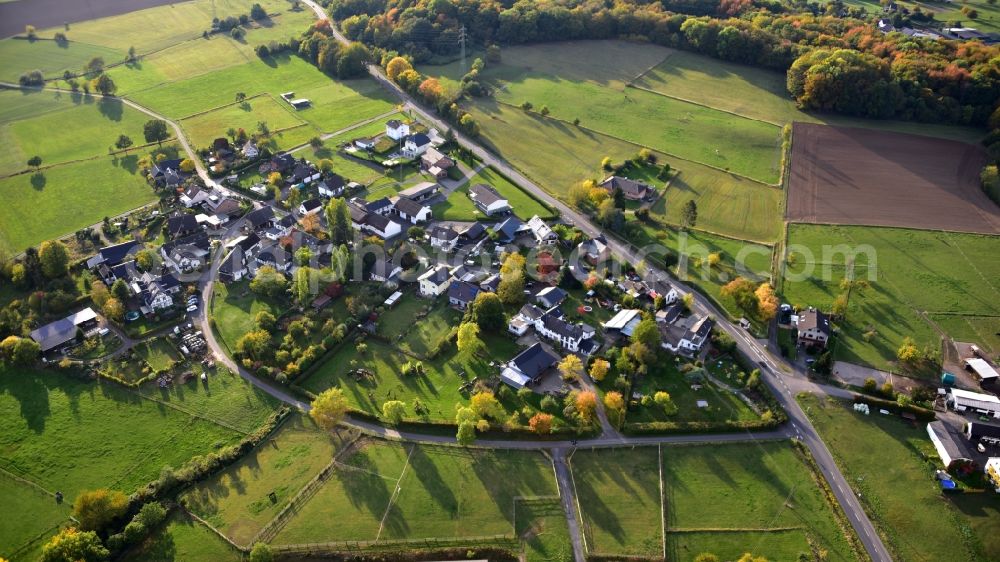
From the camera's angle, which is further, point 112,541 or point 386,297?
point 386,297

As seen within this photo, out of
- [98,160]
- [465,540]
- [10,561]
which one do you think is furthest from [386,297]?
[98,160]

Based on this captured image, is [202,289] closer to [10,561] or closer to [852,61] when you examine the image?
[10,561]

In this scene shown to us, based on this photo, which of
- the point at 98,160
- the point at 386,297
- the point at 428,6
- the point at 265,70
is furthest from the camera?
the point at 428,6

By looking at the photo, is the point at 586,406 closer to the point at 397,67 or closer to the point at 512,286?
the point at 512,286

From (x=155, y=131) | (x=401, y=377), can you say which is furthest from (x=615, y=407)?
(x=155, y=131)

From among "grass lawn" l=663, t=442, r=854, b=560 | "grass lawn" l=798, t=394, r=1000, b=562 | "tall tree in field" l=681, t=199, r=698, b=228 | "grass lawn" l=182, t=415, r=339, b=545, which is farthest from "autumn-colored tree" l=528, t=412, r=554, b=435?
"tall tree in field" l=681, t=199, r=698, b=228

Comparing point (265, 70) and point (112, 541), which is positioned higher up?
point (265, 70)

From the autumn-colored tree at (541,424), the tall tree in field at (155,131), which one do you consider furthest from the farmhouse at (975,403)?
the tall tree in field at (155,131)
